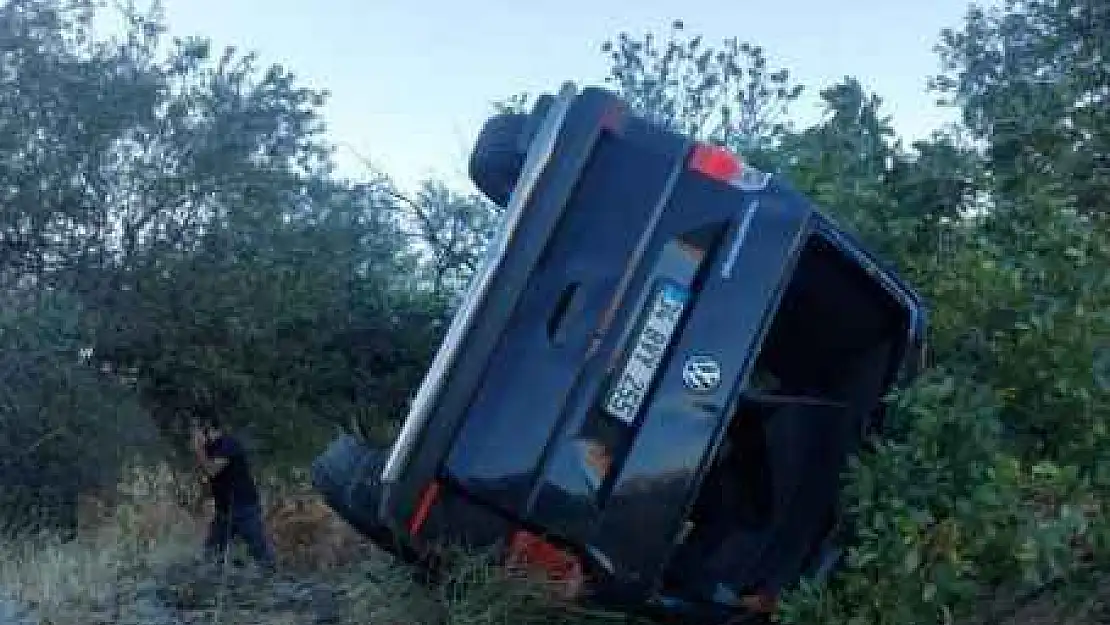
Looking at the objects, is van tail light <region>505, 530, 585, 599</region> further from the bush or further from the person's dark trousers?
the bush

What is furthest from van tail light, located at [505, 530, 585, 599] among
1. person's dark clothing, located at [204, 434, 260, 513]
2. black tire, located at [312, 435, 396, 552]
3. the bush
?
the bush

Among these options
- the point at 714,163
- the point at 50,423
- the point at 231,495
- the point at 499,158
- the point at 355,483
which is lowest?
the point at 50,423

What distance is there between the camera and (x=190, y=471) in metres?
11.8

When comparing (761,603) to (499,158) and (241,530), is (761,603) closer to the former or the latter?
(499,158)

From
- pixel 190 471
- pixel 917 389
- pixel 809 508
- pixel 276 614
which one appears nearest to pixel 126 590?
pixel 276 614

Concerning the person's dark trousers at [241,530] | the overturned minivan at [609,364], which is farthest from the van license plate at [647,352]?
the person's dark trousers at [241,530]

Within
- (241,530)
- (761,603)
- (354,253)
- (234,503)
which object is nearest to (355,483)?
(761,603)

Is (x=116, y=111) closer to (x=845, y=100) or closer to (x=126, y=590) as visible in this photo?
(x=126, y=590)

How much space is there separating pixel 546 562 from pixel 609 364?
22.8 inches

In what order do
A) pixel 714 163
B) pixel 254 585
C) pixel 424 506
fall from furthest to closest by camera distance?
pixel 254 585
pixel 714 163
pixel 424 506

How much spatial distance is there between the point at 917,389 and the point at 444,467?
4.64 feet

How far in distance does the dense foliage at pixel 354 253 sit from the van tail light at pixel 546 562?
2.10ft

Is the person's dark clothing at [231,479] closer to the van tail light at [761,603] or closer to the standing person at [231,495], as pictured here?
the standing person at [231,495]

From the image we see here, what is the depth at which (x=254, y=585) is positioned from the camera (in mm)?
5559
